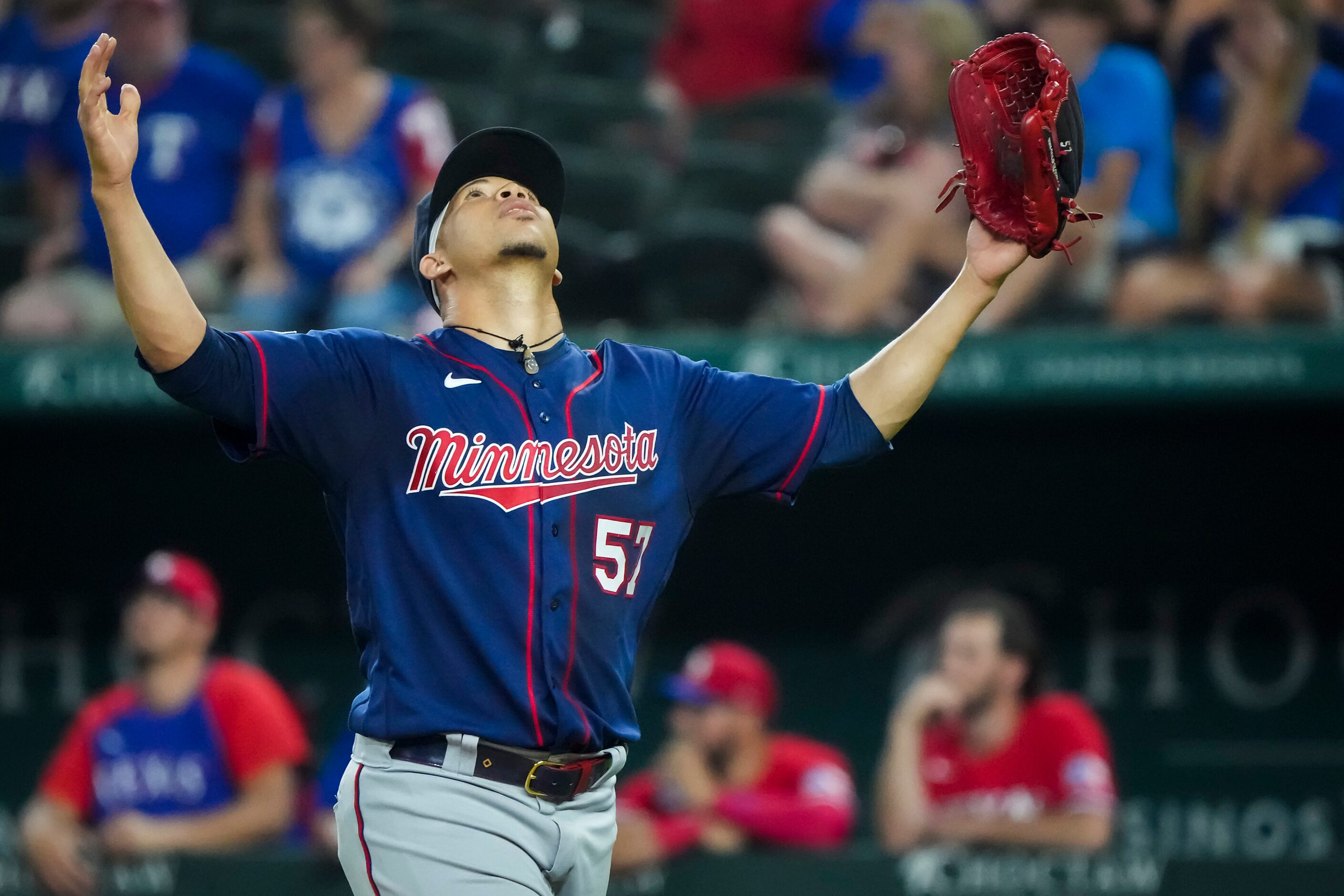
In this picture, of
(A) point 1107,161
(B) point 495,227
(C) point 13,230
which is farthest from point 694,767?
(C) point 13,230

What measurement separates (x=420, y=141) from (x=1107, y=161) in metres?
2.09

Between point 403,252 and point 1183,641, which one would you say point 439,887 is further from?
point 1183,641

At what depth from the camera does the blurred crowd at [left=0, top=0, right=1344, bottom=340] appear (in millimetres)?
4953

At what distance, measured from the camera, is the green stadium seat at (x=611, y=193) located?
6.06 meters

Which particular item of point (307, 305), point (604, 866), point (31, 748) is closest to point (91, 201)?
point (307, 305)

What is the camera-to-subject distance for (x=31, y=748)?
5.86m

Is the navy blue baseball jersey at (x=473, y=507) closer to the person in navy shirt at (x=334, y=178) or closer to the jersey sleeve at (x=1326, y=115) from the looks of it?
the person in navy shirt at (x=334, y=178)

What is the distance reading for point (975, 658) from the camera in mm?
4707

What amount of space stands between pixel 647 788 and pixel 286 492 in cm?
190

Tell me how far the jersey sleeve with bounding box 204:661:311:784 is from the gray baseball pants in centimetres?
252

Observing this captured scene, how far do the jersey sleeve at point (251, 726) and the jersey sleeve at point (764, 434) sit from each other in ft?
8.54

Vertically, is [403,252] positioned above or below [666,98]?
below

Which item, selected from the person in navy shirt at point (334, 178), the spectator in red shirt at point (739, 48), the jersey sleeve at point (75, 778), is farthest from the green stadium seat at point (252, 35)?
the jersey sleeve at point (75, 778)

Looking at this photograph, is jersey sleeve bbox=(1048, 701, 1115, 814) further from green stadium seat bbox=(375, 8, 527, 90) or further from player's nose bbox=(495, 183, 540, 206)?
green stadium seat bbox=(375, 8, 527, 90)
